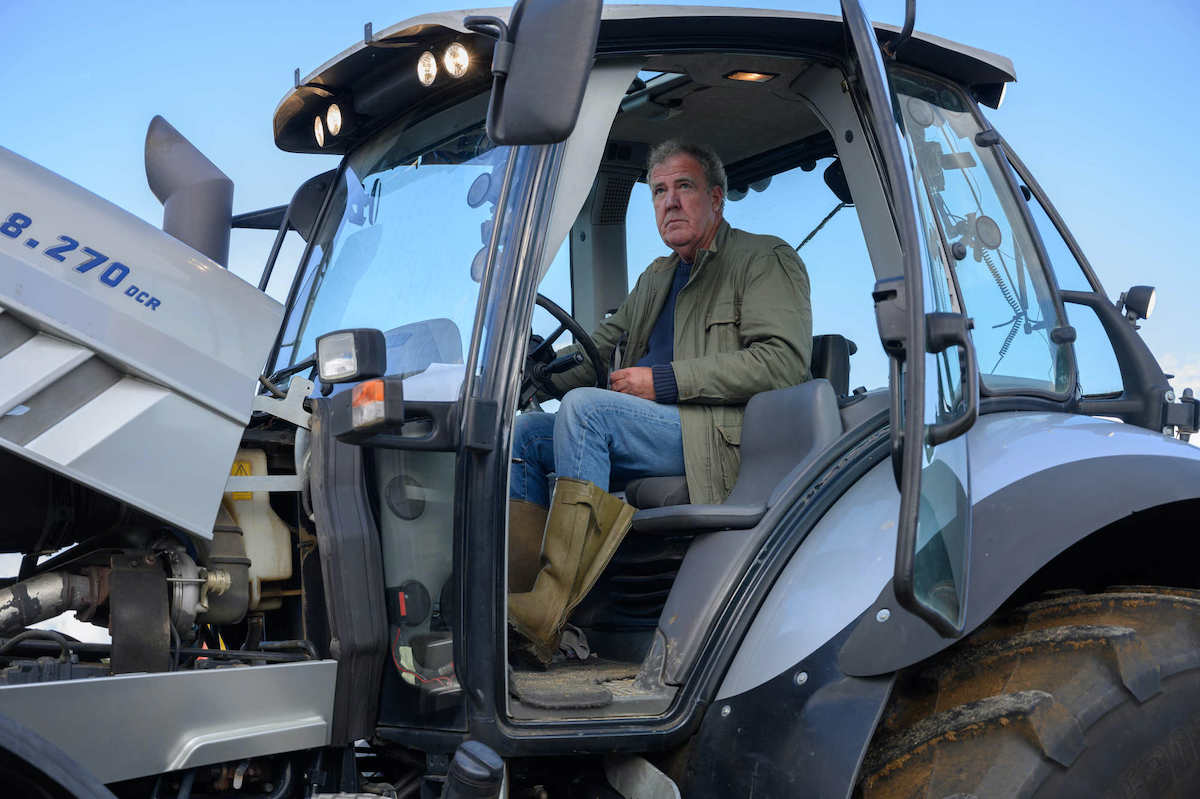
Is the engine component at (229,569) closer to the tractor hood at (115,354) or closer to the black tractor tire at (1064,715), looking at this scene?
the tractor hood at (115,354)

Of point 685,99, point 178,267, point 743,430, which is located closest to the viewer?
point 178,267

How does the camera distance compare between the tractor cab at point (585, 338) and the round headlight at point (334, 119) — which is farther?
the round headlight at point (334, 119)

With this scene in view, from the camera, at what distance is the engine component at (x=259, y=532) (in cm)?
238

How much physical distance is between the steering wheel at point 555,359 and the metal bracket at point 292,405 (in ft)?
2.87

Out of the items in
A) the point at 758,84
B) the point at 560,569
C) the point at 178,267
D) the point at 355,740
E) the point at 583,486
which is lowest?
the point at 355,740

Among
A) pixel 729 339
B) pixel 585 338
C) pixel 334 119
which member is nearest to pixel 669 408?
pixel 729 339

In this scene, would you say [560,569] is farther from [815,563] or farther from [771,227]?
[771,227]

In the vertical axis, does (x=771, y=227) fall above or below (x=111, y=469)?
above

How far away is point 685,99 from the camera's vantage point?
3.38 meters

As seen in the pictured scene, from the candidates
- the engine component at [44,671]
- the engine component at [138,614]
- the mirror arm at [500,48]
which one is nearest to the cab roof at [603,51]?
the mirror arm at [500,48]

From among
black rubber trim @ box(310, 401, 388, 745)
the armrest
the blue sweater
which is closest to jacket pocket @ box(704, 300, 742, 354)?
the blue sweater

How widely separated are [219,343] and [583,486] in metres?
0.87

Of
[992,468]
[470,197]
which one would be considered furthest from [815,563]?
[470,197]

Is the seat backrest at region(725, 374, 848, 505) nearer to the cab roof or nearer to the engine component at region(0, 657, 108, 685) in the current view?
the cab roof
